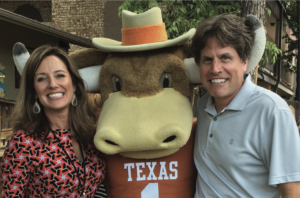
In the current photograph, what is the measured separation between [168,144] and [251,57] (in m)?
0.88

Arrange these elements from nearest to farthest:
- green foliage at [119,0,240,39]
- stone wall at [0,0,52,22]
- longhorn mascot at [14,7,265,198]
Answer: longhorn mascot at [14,7,265,198] < green foliage at [119,0,240,39] < stone wall at [0,0,52,22]

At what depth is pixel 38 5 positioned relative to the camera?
40.9ft

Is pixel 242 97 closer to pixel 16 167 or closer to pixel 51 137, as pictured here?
pixel 51 137

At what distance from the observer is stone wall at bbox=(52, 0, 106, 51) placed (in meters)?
11.1

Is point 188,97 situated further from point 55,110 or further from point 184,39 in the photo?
point 55,110

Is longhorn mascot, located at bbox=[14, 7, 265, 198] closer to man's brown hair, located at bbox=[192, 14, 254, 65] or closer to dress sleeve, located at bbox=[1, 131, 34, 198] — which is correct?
man's brown hair, located at bbox=[192, 14, 254, 65]

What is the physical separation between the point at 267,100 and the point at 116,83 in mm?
1136

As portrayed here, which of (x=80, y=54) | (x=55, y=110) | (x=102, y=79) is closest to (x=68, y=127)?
(x=55, y=110)

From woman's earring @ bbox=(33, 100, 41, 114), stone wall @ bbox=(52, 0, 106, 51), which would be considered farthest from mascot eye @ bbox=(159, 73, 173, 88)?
stone wall @ bbox=(52, 0, 106, 51)

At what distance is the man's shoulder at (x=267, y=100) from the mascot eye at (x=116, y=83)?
1001 mm

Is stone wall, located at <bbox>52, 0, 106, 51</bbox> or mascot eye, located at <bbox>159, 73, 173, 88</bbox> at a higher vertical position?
stone wall, located at <bbox>52, 0, 106, 51</bbox>

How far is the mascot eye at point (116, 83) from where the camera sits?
2334mm

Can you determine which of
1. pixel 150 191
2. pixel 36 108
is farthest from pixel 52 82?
pixel 150 191

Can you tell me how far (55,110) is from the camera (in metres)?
2.25
